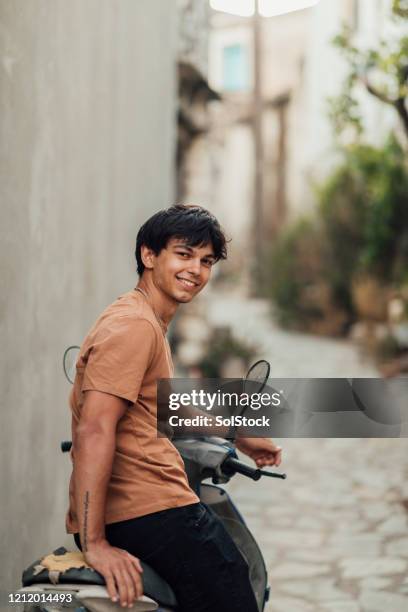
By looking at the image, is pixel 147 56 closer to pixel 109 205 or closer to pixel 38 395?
pixel 109 205

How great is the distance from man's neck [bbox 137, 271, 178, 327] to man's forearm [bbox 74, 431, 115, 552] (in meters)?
0.43

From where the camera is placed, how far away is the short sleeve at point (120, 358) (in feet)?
6.43

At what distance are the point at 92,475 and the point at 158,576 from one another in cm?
34

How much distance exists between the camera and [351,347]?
50.3 ft

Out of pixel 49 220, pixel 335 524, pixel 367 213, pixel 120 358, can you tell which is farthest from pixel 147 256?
pixel 367 213

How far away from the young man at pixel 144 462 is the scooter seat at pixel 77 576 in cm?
3

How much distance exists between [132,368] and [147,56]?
6.19 m

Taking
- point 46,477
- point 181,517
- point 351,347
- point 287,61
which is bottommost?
point 351,347

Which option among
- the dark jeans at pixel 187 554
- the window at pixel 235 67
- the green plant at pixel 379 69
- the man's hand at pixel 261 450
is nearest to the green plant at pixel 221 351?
the green plant at pixel 379 69

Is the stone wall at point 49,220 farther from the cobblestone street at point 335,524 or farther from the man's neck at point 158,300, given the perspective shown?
the cobblestone street at point 335,524

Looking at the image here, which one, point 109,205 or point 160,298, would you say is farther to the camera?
point 109,205

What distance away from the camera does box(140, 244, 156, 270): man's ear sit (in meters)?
2.26

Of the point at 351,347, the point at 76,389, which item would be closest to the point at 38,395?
the point at 76,389

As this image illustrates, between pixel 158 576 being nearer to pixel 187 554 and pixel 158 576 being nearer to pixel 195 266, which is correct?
pixel 187 554
